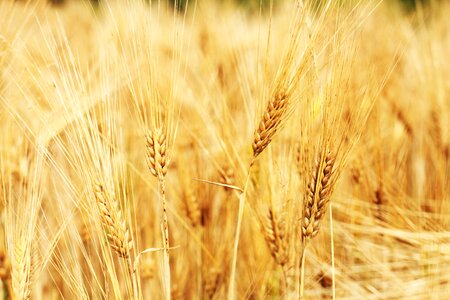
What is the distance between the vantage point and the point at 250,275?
0.91m

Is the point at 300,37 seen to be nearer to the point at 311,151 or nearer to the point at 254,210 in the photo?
the point at 311,151

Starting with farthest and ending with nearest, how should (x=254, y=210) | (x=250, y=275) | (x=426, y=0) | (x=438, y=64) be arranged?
(x=426, y=0) < (x=438, y=64) < (x=250, y=275) < (x=254, y=210)

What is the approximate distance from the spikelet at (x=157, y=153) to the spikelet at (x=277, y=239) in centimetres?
20

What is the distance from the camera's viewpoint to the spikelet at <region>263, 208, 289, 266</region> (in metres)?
0.71

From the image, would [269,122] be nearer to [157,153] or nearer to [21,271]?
[157,153]

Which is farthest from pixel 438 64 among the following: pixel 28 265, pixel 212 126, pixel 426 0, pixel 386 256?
pixel 426 0

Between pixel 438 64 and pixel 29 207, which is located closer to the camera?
pixel 29 207

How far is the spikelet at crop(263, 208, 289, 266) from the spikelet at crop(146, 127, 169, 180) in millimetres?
201

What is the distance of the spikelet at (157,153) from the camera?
0.59m

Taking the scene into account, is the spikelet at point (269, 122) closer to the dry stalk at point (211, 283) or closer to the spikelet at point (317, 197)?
the spikelet at point (317, 197)

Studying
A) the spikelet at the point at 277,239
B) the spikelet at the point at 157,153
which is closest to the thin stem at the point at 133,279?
the spikelet at the point at 157,153

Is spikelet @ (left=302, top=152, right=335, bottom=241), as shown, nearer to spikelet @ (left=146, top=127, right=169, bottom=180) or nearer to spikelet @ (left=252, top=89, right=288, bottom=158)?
spikelet @ (left=252, top=89, right=288, bottom=158)

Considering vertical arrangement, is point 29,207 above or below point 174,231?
above

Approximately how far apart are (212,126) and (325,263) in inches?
12.6
